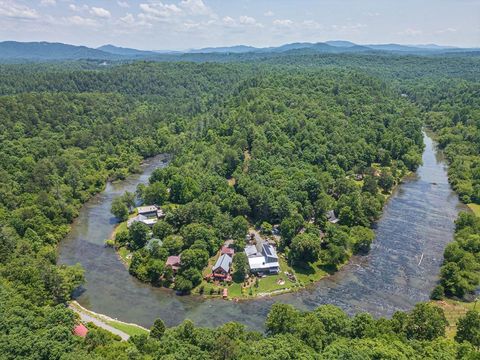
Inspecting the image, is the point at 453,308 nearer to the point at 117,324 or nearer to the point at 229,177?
the point at 117,324

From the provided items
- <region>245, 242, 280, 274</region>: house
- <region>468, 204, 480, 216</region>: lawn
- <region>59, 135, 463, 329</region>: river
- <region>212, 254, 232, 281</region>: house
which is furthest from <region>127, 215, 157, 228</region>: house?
<region>468, 204, 480, 216</region>: lawn

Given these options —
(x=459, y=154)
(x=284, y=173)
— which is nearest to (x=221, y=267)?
(x=284, y=173)

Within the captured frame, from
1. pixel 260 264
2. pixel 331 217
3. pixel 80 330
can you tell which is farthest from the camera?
pixel 331 217

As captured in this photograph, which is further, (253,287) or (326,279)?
(326,279)

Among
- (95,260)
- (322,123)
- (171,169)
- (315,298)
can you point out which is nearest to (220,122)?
(322,123)

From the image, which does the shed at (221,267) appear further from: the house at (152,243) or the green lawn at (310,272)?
the green lawn at (310,272)

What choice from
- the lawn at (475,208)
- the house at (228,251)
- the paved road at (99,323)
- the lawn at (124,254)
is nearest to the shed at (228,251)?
the house at (228,251)
